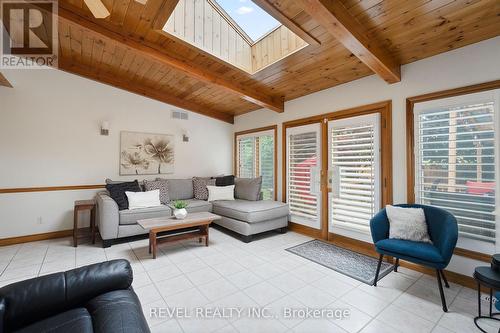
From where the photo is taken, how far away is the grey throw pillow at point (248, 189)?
15.0 ft

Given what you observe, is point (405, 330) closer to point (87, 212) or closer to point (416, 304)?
point (416, 304)

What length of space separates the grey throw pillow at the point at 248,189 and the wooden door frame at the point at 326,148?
1.61 ft

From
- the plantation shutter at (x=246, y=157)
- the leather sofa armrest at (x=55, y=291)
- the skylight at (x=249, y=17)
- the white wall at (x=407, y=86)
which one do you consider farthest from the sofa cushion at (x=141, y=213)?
the skylight at (x=249, y=17)

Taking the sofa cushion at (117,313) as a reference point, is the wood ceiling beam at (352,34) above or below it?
above

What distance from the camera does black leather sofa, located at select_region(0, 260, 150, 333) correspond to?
1.12 meters

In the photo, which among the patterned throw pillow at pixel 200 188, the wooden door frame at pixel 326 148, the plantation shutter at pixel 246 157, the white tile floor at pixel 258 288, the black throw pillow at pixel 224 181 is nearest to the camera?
the white tile floor at pixel 258 288

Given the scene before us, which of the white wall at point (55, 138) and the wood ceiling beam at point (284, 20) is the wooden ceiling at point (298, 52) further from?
the white wall at point (55, 138)

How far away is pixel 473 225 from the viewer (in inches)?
93.0

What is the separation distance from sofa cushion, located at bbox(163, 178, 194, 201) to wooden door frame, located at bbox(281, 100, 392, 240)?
6.43 ft

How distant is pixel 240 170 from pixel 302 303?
395cm

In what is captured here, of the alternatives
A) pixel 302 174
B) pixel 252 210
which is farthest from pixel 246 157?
pixel 252 210

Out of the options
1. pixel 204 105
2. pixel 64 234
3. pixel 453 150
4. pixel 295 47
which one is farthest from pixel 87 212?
pixel 453 150
